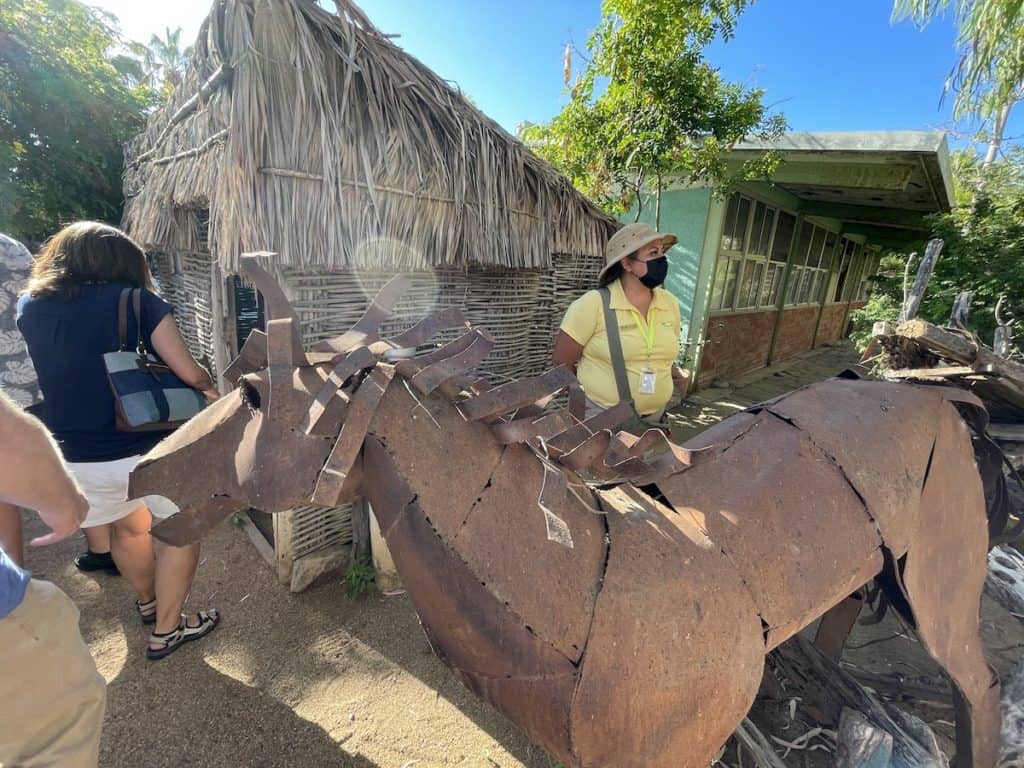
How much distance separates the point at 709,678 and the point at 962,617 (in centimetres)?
117

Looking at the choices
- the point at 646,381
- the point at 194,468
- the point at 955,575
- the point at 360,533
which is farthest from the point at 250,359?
the point at 360,533

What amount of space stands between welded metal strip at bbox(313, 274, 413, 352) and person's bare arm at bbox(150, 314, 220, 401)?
134 centimetres

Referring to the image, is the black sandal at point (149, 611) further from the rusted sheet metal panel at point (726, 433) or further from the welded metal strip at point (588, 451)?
the rusted sheet metal panel at point (726, 433)

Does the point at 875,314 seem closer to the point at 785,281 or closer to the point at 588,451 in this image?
the point at 785,281

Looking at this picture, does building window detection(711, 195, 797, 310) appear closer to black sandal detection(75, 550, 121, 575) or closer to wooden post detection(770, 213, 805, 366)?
wooden post detection(770, 213, 805, 366)

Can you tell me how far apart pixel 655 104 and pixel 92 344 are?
451 centimetres

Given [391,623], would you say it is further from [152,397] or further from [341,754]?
[152,397]

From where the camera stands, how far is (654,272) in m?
2.34

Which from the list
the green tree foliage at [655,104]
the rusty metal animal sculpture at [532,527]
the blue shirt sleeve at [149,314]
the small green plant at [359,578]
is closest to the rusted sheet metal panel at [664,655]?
the rusty metal animal sculpture at [532,527]

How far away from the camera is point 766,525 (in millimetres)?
1093

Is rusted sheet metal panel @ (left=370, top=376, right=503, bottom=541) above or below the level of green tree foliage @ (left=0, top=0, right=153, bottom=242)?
below

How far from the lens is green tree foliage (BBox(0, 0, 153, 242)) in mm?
5098

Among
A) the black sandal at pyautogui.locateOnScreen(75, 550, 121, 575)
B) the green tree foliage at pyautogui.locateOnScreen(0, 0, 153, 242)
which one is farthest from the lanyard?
the green tree foliage at pyautogui.locateOnScreen(0, 0, 153, 242)

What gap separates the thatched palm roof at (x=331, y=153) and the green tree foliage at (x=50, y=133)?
3.33m
